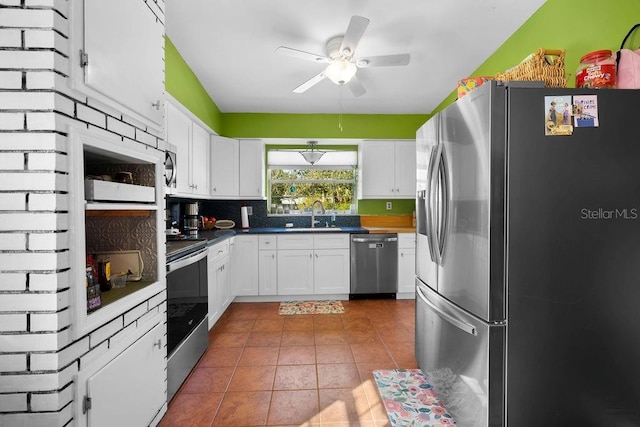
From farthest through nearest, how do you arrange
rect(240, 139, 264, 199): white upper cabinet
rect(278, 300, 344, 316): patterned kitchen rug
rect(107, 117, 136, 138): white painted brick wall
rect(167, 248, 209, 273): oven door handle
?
rect(240, 139, 264, 199): white upper cabinet
rect(278, 300, 344, 316): patterned kitchen rug
rect(167, 248, 209, 273): oven door handle
rect(107, 117, 136, 138): white painted brick wall

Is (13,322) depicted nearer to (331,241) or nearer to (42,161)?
(42,161)

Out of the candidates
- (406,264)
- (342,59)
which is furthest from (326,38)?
(406,264)

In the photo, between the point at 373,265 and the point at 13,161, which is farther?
the point at 373,265

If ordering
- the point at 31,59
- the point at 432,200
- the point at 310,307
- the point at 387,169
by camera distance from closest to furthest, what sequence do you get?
the point at 31,59 → the point at 432,200 → the point at 310,307 → the point at 387,169

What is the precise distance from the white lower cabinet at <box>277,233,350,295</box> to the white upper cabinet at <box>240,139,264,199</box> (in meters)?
0.80

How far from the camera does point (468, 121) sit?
1.53 metres

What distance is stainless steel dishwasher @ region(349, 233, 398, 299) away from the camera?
4.11 meters

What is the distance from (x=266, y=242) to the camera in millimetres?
4047

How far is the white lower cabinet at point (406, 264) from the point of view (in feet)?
13.6

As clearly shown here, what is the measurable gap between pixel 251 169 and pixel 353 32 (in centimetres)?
261

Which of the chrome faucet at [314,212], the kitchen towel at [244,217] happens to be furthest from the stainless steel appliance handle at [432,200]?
the kitchen towel at [244,217]

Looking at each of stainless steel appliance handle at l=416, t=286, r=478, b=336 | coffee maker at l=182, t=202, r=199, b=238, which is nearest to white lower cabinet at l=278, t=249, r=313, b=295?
coffee maker at l=182, t=202, r=199, b=238

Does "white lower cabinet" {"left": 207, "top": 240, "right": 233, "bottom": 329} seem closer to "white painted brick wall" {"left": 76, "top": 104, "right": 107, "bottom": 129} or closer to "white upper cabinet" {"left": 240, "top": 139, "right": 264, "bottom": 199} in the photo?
"white upper cabinet" {"left": 240, "top": 139, "right": 264, "bottom": 199}

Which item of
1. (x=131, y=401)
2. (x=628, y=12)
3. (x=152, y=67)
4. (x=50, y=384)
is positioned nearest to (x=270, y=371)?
(x=131, y=401)
